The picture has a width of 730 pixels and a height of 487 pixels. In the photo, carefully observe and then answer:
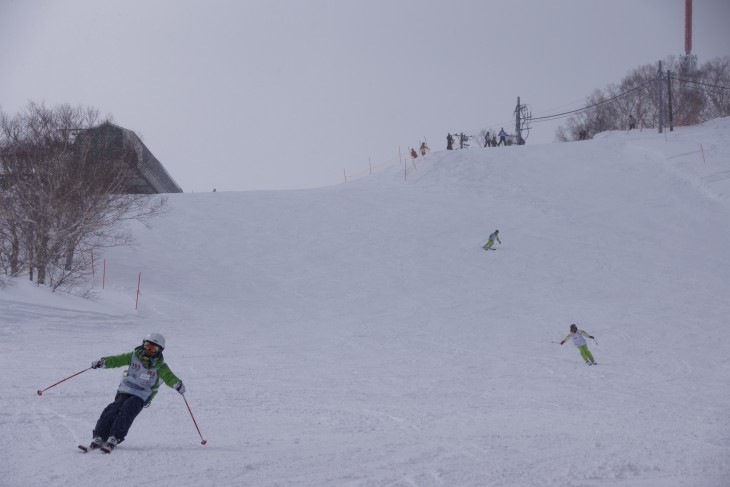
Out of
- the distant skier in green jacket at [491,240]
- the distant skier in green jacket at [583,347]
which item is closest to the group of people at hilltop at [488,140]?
the distant skier in green jacket at [491,240]

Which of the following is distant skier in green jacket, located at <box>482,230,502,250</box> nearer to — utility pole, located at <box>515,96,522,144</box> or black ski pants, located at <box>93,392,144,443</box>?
black ski pants, located at <box>93,392,144,443</box>

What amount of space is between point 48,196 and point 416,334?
1149 cm

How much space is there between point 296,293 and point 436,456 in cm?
1469

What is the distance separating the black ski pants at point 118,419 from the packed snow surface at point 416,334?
198 millimetres

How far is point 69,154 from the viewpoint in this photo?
20.0 metres

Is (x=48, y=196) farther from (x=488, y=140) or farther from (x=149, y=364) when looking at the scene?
(x=488, y=140)

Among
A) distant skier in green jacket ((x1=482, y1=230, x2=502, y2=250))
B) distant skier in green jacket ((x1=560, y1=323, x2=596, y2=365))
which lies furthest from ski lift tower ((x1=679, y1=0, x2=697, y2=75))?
distant skier in green jacket ((x1=560, y1=323, x2=596, y2=365))

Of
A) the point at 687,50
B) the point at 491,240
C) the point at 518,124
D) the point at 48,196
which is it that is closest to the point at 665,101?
the point at 687,50

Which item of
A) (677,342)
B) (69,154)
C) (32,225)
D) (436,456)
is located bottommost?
(677,342)

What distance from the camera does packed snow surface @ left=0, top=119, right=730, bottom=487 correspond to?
6.38 m

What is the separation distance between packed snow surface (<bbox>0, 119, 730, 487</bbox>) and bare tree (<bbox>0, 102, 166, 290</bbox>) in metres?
1.52

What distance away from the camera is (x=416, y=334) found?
1645 cm

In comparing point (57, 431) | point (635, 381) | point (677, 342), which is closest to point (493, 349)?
point (635, 381)

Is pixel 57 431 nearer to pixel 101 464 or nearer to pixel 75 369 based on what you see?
pixel 101 464
